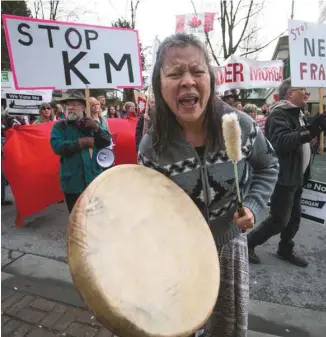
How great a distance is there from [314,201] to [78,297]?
2.63 meters

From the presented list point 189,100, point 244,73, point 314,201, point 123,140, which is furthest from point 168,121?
point 244,73

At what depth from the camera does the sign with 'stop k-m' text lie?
9.91ft

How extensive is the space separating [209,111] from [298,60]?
2.78 meters

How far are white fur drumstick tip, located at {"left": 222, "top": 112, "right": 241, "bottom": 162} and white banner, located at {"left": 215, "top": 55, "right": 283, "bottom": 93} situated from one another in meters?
7.14

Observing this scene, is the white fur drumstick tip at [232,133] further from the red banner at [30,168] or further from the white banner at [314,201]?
the red banner at [30,168]

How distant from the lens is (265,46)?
1745cm

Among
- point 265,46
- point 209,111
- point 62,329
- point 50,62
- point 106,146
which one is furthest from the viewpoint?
point 265,46

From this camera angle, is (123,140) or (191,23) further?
(191,23)

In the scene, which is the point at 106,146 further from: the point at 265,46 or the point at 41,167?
the point at 265,46

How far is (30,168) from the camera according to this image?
452 centimetres

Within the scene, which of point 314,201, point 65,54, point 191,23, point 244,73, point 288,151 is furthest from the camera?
point 244,73

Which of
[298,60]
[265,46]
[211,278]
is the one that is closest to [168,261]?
[211,278]

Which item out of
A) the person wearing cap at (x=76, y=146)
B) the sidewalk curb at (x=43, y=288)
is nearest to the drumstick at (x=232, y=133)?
the sidewalk curb at (x=43, y=288)

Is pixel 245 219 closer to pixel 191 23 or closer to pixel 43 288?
pixel 43 288
